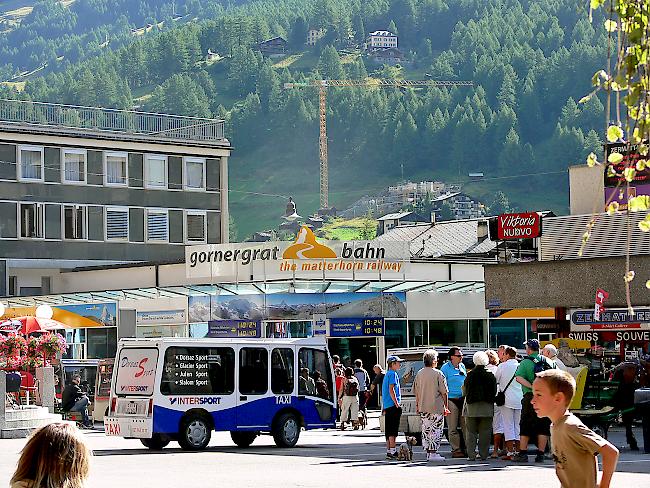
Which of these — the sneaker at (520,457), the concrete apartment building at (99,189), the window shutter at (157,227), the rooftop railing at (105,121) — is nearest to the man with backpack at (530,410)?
the sneaker at (520,457)

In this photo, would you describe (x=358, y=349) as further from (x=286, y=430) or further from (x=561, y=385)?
A: (x=561, y=385)

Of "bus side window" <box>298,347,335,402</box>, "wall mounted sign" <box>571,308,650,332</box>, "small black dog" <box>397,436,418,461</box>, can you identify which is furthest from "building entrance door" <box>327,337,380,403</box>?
"small black dog" <box>397,436,418,461</box>

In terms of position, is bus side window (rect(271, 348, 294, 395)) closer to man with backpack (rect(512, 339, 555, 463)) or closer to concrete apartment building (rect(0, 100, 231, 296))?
man with backpack (rect(512, 339, 555, 463))

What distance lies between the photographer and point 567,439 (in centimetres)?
880

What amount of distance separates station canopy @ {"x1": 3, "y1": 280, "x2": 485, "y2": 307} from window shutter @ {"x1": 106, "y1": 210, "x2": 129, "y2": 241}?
15.8 metres

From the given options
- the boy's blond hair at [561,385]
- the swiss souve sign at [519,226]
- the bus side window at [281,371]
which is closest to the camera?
the boy's blond hair at [561,385]

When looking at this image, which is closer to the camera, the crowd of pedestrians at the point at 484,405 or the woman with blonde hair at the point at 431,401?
the crowd of pedestrians at the point at 484,405

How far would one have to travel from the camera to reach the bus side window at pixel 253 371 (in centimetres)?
2824

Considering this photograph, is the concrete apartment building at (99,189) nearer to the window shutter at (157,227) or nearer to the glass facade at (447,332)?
the window shutter at (157,227)

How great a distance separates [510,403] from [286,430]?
650 centimetres

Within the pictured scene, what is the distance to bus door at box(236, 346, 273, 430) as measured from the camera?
2802cm

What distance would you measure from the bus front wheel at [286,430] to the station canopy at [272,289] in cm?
2107

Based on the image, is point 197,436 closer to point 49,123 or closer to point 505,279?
point 505,279

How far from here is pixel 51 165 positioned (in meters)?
70.3
